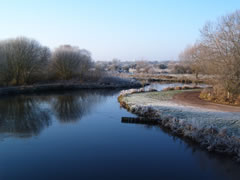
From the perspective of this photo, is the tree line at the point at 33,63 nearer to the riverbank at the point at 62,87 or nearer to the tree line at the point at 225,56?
the riverbank at the point at 62,87

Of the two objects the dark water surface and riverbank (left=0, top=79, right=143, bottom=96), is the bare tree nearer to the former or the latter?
riverbank (left=0, top=79, right=143, bottom=96)

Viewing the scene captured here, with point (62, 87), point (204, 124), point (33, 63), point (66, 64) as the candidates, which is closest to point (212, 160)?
point (204, 124)

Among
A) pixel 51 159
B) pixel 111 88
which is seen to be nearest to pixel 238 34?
Answer: pixel 51 159

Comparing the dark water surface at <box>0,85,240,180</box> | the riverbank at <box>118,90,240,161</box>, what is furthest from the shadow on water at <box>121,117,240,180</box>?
the riverbank at <box>118,90,240,161</box>

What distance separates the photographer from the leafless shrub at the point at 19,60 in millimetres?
29656

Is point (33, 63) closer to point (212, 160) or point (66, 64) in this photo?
point (66, 64)

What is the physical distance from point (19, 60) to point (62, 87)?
7.54 m

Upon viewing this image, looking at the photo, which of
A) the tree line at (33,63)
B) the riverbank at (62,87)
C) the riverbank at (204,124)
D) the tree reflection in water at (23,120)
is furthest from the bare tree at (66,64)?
the riverbank at (204,124)

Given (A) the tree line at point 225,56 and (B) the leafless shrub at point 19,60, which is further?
(B) the leafless shrub at point 19,60

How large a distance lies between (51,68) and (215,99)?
28918mm

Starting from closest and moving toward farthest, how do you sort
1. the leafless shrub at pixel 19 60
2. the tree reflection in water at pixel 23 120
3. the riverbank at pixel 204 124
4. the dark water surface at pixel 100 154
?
1. the dark water surface at pixel 100 154
2. the riverbank at pixel 204 124
3. the tree reflection in water at pixel 23 120
4. the leafless shrub at pixel 19 60

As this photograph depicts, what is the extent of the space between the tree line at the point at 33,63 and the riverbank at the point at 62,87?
9.96ft

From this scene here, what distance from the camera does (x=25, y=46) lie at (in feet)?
103

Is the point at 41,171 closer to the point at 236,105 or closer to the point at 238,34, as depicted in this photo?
the point at 236,105
